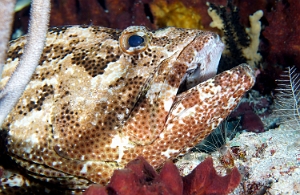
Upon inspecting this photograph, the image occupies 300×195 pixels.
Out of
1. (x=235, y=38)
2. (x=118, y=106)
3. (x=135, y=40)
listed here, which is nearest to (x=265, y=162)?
(x=118, y=106)

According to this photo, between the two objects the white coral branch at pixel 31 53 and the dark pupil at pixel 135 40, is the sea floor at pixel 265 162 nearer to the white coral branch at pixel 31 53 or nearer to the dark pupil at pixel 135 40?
the dark pupil at pixel 135 40

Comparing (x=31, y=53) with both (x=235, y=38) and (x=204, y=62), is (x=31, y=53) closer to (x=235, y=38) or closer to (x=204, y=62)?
(x=204, y=62)

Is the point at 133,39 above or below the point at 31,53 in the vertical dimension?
below

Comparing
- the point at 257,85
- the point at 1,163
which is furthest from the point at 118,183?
the point at 257,85

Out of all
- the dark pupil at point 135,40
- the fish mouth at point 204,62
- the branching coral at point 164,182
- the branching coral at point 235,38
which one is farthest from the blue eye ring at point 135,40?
the branching coral at point 235,38

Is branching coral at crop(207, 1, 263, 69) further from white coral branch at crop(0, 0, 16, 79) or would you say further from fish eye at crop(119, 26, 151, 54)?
→ white coral branch at crop(0, 0, 16, 79)

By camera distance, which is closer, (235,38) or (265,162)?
(265,162)
